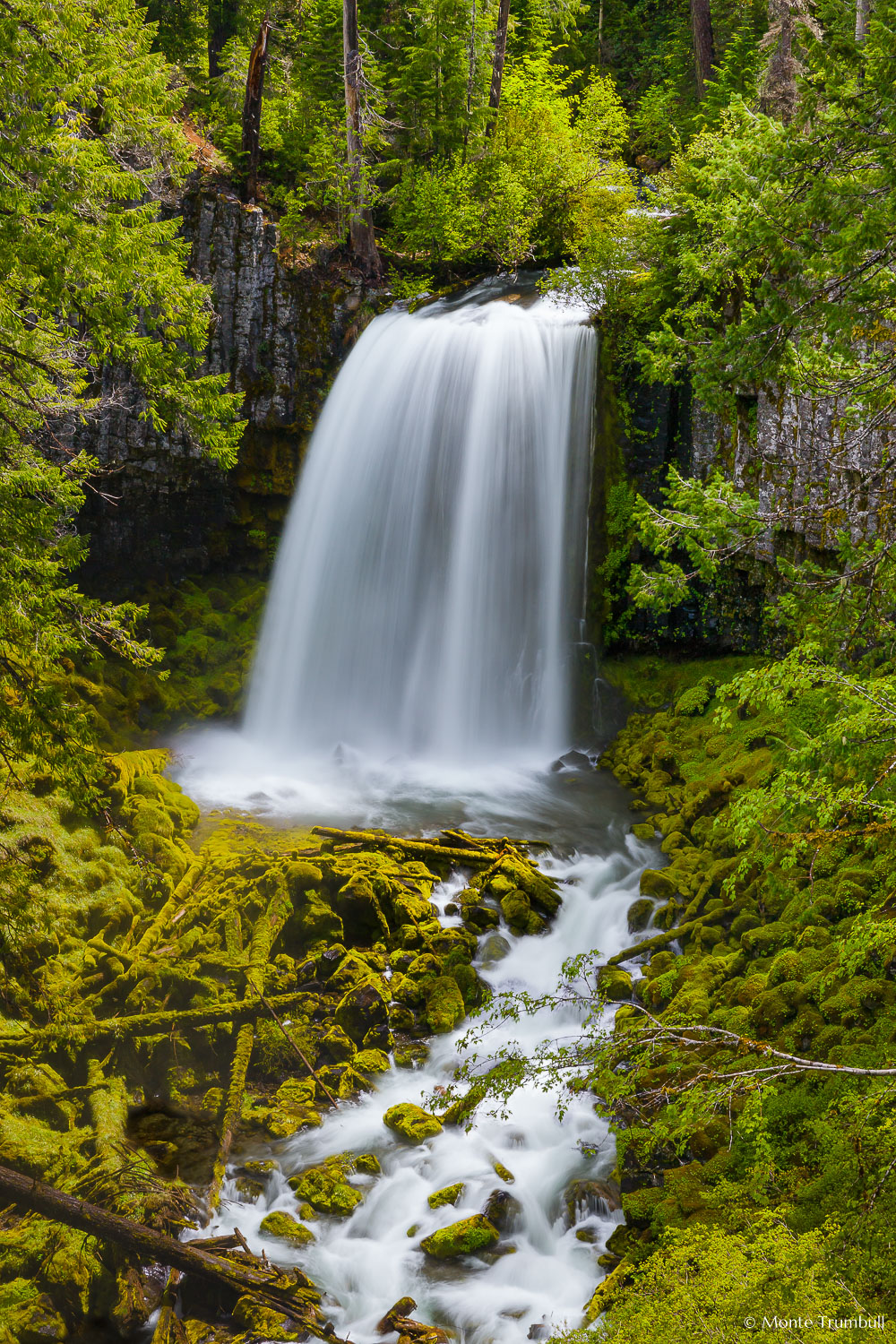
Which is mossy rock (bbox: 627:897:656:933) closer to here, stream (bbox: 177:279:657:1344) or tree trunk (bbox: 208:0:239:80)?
stream (bbox: 177:279:657:1344)

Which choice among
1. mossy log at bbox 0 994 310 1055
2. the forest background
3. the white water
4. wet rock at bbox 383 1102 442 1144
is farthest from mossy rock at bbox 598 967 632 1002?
mossy log at bbox 0 994 310 1055

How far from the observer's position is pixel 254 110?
48.3 feet

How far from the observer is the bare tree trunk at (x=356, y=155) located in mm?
14305

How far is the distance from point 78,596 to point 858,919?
16.1 ft

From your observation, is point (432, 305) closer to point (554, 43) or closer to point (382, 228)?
point (382, 228)

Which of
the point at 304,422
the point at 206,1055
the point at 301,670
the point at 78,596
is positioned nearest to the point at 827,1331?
the point at 206,1055

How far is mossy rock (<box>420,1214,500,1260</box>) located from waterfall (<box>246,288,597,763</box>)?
6.86m

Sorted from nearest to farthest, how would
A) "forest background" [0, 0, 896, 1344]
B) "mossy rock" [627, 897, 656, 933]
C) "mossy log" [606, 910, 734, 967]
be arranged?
1. "forest background" [0, 0, 896, 1344]
2. "mossy log" [606, 910, 734, 967]
3. "mossy rock" [627, 897, 656, 933]

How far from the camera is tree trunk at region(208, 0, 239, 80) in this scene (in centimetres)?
1611

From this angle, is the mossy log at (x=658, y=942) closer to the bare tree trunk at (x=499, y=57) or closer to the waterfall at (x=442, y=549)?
the waterfall at (x=442, y=549)

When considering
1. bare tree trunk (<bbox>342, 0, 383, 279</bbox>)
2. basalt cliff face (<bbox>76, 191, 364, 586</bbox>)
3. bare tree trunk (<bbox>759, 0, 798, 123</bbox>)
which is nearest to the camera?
basalt cliff face (<bbox>76, 191, 364, 586</bbox>)

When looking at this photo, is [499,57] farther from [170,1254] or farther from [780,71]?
[170,1254]

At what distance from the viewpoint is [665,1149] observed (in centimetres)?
511

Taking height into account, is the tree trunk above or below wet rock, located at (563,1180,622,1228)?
above
